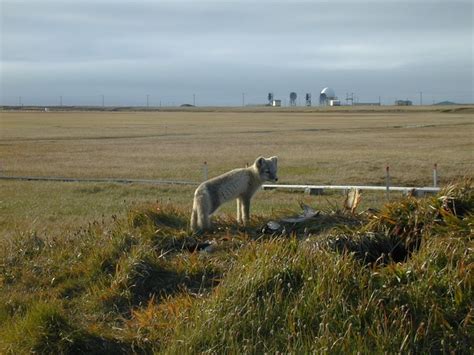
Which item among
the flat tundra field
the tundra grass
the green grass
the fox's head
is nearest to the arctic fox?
the fox's head

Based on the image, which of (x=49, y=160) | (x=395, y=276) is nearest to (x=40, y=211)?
(x=395, y=276)

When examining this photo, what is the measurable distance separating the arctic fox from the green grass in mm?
403

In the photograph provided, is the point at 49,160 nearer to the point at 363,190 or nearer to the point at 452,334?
the point at 363,190

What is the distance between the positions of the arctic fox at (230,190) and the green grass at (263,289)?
40cm

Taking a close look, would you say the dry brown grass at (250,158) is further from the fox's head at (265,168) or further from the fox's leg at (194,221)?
the fox's leg at (194,221)

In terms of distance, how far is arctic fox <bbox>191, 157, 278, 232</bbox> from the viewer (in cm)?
995

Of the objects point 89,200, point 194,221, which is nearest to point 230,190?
point 194,221

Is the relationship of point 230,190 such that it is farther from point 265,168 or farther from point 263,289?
point 263,289

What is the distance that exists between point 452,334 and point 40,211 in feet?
50.0

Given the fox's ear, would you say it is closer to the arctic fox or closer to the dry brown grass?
the arctic fox

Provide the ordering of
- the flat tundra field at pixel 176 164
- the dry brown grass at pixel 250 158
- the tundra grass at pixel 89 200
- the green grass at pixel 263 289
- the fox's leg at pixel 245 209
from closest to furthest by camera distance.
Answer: the green grass at pixel 263 289 < the fox's leg at pixel 245 209 < the tundra grass at pixel 89 200 < the flat tundra field at pixel 176 164 < the dry brown grass at pixel 250 158

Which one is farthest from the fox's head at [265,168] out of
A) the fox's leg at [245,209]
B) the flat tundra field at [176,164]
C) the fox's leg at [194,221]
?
the flat tundra field at [176,164]

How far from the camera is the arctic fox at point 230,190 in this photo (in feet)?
32.7

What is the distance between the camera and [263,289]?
680 centimetres
